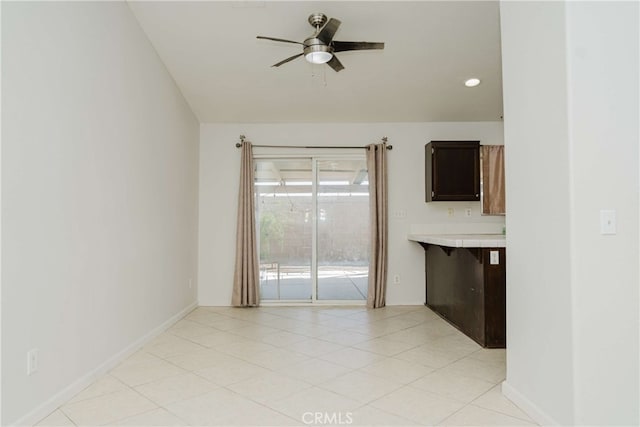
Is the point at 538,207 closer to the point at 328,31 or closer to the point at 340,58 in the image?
the point at 328,31

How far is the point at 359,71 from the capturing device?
388cm

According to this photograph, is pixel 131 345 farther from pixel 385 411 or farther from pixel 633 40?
pixel 633 40

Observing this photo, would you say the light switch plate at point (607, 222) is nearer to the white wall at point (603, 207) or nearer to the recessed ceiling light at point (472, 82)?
the white wall at point (603, 207)

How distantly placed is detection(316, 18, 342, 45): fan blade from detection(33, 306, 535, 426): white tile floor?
7.70 ft

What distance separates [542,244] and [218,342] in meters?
2.73

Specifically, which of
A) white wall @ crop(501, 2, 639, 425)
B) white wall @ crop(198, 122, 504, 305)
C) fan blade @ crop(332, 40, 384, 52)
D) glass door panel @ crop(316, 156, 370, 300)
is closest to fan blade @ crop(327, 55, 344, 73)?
fan blade @ crop(332, 40, 384, 52)

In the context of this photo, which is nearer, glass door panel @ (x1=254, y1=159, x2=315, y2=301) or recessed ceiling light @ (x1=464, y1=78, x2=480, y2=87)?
recessed ceiling light @ (x1=464, y1=78, x2=480, y2=87)

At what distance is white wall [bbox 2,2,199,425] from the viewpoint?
1870mm

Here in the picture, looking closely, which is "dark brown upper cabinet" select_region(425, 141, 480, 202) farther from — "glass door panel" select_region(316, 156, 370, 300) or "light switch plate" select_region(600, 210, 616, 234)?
"light switch plate" select_region(600, 210, 616, 234)

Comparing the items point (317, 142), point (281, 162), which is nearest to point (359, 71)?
point (317, 142)

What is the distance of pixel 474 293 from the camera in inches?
138

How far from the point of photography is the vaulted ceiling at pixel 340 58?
9.84 ft

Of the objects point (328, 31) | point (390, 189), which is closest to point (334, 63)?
point (328, 31)

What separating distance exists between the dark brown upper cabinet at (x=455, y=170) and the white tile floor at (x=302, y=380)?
5.53 feet
